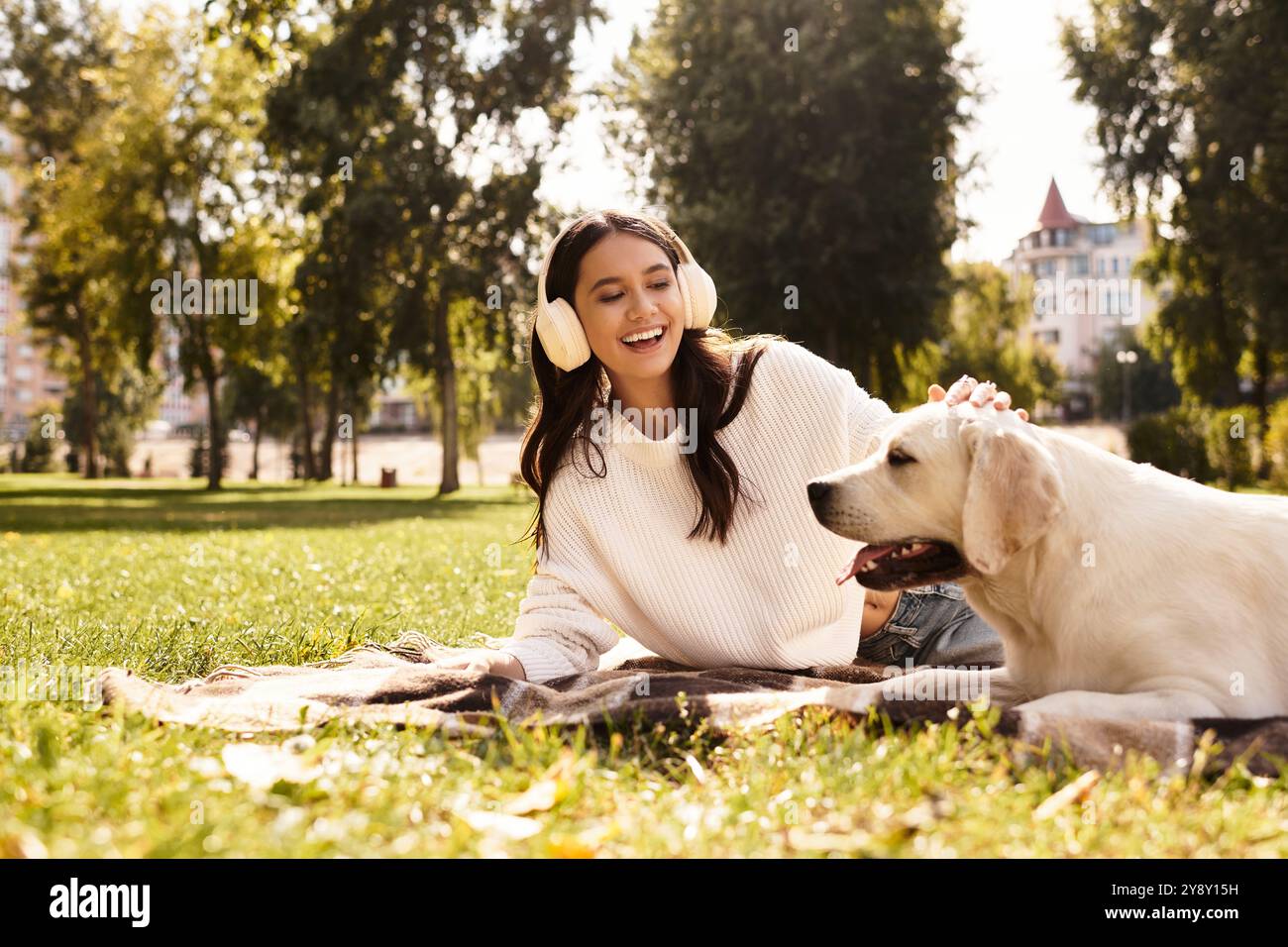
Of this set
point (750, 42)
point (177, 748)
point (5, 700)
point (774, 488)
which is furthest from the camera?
point (750, 42)

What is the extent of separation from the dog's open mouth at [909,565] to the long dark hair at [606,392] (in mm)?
1004

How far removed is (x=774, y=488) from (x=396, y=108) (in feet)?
80.4

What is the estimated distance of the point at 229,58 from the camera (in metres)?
27.7

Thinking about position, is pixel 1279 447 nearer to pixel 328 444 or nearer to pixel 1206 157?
pixel 1206 157

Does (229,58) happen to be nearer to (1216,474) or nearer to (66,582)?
(66,582)

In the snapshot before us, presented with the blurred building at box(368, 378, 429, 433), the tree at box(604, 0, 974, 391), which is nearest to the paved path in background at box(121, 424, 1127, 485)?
the blurred building at box(368, 378, 429, 433)

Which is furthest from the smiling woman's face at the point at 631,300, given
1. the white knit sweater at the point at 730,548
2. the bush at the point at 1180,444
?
the bush at the point at 1180,444

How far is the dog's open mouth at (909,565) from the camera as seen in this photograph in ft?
11.7

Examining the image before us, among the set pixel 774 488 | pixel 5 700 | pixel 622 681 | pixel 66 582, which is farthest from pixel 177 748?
pixel 66 582

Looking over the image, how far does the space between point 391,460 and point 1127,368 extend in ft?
175

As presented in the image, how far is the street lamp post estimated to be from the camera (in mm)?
75975

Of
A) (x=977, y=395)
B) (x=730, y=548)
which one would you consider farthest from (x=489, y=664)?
(x=977, y=395)

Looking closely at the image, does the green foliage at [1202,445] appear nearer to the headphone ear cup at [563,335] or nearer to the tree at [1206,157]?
the tree at [1206,157]

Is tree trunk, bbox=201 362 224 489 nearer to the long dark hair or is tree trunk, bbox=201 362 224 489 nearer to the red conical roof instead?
the long dark hair
